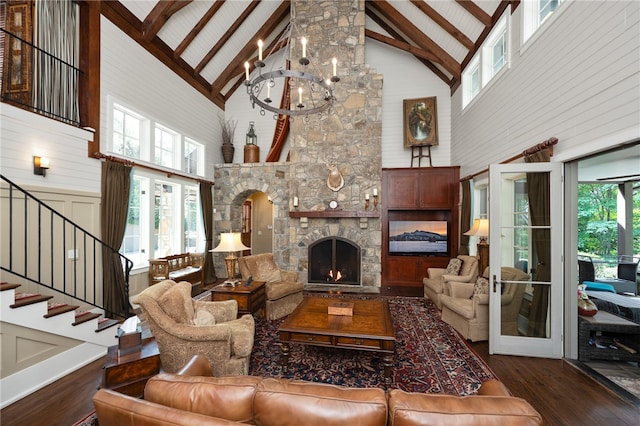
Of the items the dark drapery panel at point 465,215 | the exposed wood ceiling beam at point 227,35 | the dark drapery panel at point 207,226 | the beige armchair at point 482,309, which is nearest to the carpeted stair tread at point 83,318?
the dark drapery panel at point 207,226

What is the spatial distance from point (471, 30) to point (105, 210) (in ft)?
23.8

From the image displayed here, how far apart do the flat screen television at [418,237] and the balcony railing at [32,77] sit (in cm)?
633

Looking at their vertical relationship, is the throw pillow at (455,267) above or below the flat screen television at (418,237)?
below

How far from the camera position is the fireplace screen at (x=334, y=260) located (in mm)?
6109

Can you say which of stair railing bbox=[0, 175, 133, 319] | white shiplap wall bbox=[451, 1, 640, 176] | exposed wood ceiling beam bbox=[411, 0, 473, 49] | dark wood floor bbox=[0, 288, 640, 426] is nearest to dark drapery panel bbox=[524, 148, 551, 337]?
white shiplap wall bbox=[451, 1, 640, 176]

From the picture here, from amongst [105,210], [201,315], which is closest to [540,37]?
[201,315]

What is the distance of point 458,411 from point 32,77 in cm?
579

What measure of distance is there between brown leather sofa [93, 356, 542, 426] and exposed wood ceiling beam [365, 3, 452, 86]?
23.5 ft

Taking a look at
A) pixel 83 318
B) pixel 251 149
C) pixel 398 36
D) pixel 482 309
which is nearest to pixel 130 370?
pixel 83 318

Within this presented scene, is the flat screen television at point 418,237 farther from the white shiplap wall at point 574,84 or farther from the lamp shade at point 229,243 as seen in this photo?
the lamp shade at point 229,243

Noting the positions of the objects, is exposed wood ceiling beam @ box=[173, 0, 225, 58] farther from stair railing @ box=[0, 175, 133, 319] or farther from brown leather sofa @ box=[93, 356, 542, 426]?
brown leather sofa @ box=[93, 356, 542, 426]

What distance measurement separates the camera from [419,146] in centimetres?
652

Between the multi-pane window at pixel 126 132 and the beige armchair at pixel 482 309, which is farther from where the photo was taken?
the multi-pane window at pixel 126 132

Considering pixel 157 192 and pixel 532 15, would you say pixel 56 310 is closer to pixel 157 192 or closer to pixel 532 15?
pixel 157 192
